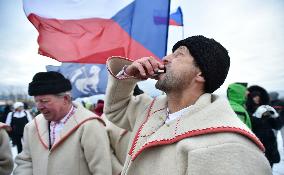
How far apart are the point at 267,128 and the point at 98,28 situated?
317 cm

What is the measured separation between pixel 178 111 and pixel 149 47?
1821 mm

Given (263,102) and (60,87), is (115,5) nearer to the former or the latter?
(60,87)

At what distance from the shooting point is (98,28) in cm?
375

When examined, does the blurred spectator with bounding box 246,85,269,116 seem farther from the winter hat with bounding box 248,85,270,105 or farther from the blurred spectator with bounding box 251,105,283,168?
the blurred spectator with bounding box 251,105,283,168

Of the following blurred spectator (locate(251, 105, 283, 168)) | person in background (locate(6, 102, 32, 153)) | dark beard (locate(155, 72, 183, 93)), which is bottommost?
person in background (locate(6, 102, 32, 153))

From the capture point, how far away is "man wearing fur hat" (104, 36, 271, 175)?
142 centimetres

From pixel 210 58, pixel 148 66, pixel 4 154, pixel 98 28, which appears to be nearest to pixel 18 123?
pixel 4 154

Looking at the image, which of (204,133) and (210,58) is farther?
(210,58)

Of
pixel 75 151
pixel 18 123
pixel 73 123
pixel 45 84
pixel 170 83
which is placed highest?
pixel 170 83

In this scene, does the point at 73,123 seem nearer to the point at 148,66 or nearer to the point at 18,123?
the point at 148,66

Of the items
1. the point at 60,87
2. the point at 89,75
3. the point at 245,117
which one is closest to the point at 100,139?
the point at 60,87

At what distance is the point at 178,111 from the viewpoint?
197 cm

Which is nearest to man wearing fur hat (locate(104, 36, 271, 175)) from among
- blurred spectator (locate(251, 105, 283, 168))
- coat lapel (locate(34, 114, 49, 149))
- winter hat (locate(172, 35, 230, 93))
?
winter hat (locate(172, 35, 230, 93))

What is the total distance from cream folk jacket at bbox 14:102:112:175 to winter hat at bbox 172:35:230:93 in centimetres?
129
